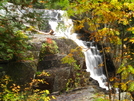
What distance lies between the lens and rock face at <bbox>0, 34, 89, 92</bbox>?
4844 millimetres

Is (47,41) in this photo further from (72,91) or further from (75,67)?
(72,91)

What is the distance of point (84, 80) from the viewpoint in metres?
7.96

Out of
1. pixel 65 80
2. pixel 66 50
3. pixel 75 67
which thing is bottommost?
pixel 65 80

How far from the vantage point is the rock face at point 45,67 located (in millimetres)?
4844

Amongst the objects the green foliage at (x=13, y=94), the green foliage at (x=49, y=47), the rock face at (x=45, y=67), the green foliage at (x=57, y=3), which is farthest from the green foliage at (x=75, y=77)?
the green foliage at (x=57, y=3)

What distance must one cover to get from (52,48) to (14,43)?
370 centimetres

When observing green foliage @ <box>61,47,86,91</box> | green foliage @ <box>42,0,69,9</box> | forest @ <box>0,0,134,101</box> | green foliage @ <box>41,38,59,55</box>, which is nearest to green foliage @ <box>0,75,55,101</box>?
forest @ <box>0,0,134,101</box>

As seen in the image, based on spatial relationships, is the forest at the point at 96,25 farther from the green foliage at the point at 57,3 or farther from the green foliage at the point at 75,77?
the green foliage at the point at 75,77

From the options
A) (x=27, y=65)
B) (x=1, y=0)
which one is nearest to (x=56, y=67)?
(x=27, y=65)

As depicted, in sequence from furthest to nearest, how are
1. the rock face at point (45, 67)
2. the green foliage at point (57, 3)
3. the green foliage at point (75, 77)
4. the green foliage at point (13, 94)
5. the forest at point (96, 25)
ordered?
the green foliage at point (75, 77), the rock face at point (45, 67), the green foliage at point (13, 94), the green foliage at point (57, 3), the forest at point (96, 25)

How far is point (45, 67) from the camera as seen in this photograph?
21.7 ft

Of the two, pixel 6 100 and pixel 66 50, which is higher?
pixel 66 50

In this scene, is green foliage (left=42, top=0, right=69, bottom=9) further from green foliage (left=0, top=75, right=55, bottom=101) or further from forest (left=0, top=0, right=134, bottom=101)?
green foliage (left=0, top=75, right=55, bottom=101)

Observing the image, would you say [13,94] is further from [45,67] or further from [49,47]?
[49,47]
